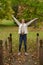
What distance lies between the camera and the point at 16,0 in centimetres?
1870

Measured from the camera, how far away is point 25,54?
643 inches

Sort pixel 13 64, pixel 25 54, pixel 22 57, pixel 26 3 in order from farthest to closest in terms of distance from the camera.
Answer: pixel 26 3, pixel 25 54, pixel 22 57, pixel 13 64

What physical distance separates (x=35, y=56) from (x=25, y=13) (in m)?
3.87

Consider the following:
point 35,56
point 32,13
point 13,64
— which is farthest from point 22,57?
point 32,13

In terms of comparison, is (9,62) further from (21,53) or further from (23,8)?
(23,8)

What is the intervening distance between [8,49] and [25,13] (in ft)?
9.46

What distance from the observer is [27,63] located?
1365cm

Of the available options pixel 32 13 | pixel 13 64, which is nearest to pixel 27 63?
pixel 13 64

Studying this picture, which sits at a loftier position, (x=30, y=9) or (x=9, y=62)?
(x=30, y=9)

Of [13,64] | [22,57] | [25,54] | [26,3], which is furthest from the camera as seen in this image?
[26,3]

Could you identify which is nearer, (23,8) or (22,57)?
(22,57)

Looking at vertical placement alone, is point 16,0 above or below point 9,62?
above

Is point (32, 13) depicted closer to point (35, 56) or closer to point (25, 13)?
point (25, 13)

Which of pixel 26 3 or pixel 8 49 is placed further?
pixel 26 3
